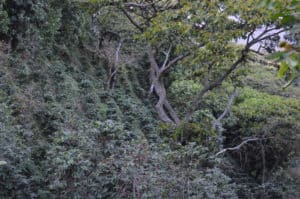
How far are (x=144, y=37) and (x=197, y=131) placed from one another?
2.11m

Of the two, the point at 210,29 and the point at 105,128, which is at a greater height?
the point at 210,29

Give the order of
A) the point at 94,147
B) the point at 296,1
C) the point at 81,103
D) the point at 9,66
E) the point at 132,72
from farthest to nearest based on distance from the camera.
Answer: the point at 132,72 → the point at 81,103 → the point at 9,66 → the point at 94,147 → the point at 296,1

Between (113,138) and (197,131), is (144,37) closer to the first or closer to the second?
(197,131)

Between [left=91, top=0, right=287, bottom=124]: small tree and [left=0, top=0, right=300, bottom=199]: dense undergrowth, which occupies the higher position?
[left=91, top=0, right=287, bottom=124]: small tree

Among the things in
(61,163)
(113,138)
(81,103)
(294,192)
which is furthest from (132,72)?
(61,163)

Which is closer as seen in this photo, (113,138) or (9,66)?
(113,138)

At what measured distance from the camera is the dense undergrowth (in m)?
A: 4.56

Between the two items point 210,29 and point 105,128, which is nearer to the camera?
point 105,128

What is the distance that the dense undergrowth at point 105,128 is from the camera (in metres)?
4.56

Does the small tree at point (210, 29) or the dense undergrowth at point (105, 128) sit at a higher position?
the small tree at point (210, 29)

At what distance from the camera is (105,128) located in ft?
17.1

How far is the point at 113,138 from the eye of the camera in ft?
17.0

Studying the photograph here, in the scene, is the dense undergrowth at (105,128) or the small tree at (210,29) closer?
the dense undergrowth at (105,128)

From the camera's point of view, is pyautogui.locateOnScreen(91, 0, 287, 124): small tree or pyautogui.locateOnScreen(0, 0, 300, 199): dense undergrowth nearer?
pyautogui.locateOnScreen(0, 0, 300, 199): dense undergrowth
